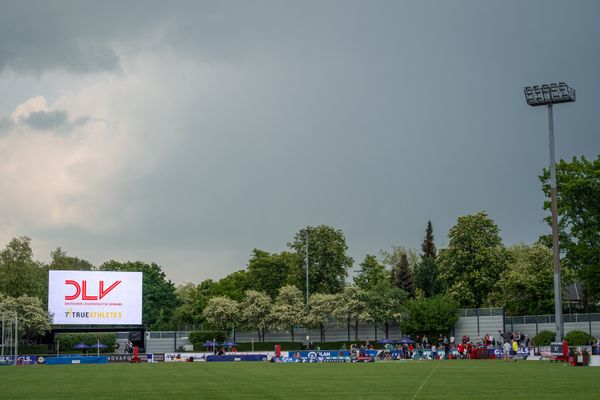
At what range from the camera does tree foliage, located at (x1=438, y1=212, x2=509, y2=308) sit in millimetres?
94500

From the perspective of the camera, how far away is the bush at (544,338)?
73.7 m

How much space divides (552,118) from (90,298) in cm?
5474

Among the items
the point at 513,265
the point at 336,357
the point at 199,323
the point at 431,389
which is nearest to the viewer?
the point at 431,389

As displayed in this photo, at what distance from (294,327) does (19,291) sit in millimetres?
37386

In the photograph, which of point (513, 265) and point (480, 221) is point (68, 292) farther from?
point (513, 265)

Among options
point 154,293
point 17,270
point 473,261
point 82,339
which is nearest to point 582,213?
point 473,261

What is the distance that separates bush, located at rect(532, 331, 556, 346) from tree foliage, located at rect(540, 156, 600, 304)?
234 inches

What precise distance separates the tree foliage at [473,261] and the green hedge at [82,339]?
132 ft

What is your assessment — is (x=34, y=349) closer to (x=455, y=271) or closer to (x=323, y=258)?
(x=323, y=258)

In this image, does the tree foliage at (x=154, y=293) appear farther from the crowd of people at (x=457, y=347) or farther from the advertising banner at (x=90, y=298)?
the crowd of people at (x=457, y=347)

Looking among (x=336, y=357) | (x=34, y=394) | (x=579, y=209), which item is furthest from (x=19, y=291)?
(x=34, y=394)

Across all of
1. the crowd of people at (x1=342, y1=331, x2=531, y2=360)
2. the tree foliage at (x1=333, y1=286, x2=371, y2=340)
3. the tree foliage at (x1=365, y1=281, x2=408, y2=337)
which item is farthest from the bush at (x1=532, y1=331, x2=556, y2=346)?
the tree foliage at (x1=333, y1=286, x2=371, y2=340)

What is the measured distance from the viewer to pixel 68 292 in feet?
297

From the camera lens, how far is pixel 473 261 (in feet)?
313
